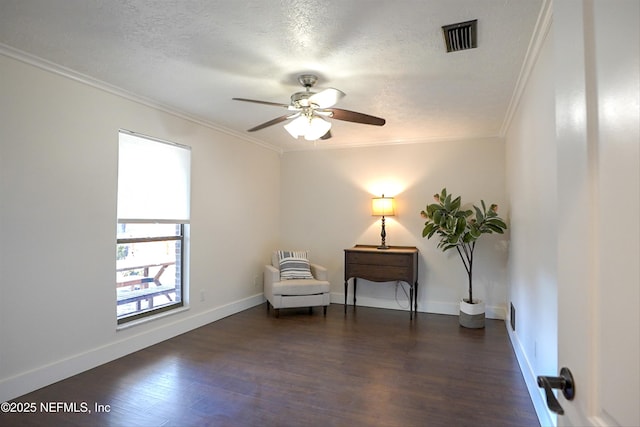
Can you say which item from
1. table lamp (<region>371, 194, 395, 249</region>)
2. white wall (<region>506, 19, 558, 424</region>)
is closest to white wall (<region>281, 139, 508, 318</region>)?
table lamp (<region>371, 194, 395, 249</region>)

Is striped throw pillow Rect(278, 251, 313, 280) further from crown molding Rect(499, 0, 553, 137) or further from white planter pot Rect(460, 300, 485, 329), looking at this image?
crown molding Rect(499, 0, 553, 137)

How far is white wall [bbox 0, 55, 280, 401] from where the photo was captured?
7.98 ft

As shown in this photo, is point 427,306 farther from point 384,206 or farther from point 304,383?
point 304,383

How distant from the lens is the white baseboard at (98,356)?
2428mm

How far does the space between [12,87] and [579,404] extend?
11.4 feet

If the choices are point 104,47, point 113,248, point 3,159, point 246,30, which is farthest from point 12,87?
point 246,30

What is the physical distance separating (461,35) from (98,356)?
147 inches

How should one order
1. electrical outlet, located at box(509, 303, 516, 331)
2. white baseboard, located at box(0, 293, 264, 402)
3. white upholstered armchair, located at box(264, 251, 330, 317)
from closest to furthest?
1. white baseboard, located at box(0, 293, 264, 402)
2. electrical outlet, located at box(509, 303, 516, 331)
3. white upholstered armchair, located at box(264, 251, 330, 317)

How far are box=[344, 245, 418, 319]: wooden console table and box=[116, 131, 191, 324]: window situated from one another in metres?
2.18

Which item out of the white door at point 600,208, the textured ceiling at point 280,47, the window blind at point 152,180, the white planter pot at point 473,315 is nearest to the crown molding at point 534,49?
the textured ceiling at point 280,47

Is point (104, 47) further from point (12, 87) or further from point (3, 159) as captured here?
point (3, 159)

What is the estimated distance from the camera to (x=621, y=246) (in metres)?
0.58

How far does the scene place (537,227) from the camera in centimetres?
239

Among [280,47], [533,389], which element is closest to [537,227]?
[533,389]
